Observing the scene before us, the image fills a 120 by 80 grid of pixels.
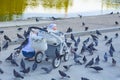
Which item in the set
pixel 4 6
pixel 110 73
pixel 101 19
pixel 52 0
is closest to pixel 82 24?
pixel 101 19

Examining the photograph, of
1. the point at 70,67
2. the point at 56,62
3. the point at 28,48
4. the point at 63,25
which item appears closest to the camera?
the point at 56,62

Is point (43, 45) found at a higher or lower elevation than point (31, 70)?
higher

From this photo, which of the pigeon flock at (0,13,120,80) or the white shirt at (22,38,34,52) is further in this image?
the white shirt at (22,38,34,52)

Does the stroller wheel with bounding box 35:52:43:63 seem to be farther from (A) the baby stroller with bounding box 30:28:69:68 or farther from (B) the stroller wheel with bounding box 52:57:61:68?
(B) the stroller wheel with bounding box 52:57:61:68

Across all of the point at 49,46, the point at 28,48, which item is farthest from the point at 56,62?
the point at 28,48

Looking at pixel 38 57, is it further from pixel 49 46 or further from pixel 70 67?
pixel 70 67

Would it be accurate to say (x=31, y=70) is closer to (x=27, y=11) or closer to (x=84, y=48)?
(x=84, y=48)

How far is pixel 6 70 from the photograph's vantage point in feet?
27.0

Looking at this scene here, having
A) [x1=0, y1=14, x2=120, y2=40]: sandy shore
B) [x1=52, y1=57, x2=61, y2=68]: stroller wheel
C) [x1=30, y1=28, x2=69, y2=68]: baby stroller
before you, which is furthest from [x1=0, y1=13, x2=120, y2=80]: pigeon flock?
[x1=0, y1=14, x2=120, y2=40]: sandy shore

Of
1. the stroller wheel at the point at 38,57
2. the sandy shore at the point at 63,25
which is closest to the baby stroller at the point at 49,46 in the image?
the stroller wheel at the point at 38,57

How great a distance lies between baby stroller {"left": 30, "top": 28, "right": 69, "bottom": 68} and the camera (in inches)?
331

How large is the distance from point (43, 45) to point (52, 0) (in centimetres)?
1947

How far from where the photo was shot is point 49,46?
869 centimetres

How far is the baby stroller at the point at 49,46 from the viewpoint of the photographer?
27.6 feet
